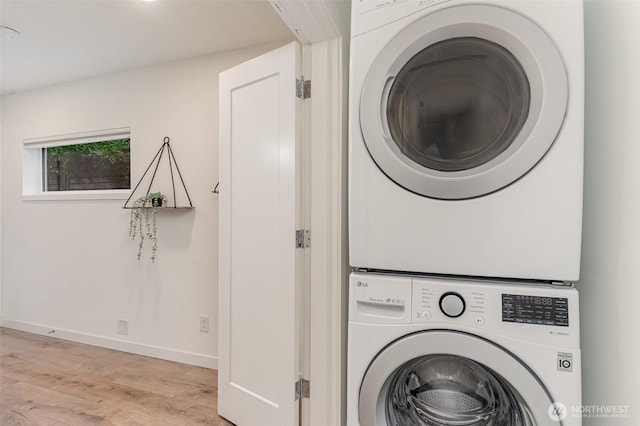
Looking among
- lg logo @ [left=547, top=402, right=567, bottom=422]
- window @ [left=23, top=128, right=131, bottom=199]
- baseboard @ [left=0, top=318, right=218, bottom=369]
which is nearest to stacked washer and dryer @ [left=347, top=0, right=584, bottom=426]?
lg logo @ [left=547, top=402, right=567, bottom=422]

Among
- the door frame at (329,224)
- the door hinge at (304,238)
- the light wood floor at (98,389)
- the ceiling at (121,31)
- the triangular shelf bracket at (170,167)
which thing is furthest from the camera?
the triangular shelf bracket at (170,167)

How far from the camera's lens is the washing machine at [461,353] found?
33.1 inches

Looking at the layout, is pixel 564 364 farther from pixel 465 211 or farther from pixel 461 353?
pixel 465 211

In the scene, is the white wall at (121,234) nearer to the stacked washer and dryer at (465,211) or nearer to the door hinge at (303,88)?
the door hinge at (303,88)

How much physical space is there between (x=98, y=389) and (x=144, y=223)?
1249 mm

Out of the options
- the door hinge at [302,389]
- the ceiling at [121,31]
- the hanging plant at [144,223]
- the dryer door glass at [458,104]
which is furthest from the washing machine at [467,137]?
the hanging plant at [144,223]

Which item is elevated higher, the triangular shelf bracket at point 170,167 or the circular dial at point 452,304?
the triangular shelf bracket at point 170,167

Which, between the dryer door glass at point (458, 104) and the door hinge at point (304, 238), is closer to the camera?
the dryer door glass at point (458, 104)

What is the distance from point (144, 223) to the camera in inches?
112

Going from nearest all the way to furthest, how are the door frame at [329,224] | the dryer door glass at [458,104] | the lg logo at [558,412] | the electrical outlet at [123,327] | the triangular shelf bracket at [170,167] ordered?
the lg logo at [558,412] < the dryer door glass at [458,104] < the door frame at [329,224] < the triangular shelf bracket at [170,167] < the electrical outlet at [123,327]

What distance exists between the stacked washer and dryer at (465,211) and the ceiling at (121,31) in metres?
1.39

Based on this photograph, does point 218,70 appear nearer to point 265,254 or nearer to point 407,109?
point 265,254

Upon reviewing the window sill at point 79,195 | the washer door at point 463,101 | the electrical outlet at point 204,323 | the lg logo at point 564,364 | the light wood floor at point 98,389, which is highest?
the washer door at point 463,101

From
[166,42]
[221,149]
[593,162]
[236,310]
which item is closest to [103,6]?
[166,42]
